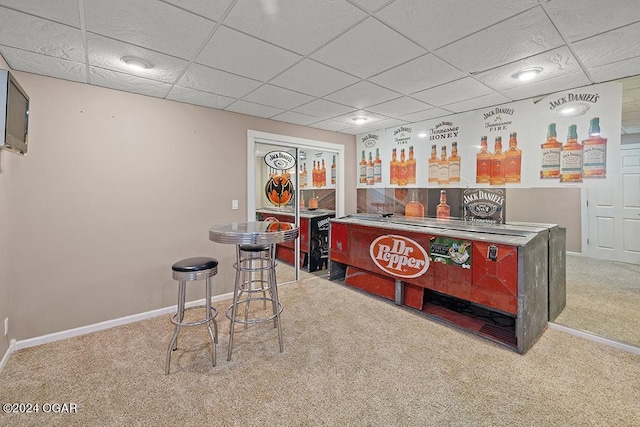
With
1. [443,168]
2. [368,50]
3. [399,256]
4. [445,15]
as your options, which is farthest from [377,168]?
[445,15]

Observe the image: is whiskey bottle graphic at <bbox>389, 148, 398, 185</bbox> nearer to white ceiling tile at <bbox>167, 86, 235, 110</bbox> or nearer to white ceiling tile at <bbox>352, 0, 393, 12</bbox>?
white ceiling tile at <bbox>167, 86, 235, 110</bbox>

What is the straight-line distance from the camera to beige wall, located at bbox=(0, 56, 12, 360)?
2.26 metres

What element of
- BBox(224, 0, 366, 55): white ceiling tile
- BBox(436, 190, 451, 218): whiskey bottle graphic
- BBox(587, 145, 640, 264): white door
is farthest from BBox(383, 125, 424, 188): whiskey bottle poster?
BBox(587, 145, 640, 264): white door

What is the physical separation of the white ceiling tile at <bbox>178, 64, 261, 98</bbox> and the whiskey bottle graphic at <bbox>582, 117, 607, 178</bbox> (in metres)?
3.20

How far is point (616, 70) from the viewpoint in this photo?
2.42 metres

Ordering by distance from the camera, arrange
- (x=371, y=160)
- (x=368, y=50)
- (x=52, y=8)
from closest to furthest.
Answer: (x=52, y=8) → (x=368, y=50) → (x=371, y=160)

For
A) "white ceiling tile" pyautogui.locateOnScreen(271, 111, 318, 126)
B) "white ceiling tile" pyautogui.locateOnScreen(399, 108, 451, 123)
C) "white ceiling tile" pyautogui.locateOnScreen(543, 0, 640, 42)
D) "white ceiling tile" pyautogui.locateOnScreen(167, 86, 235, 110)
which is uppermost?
"white ceiling tile" pyautogui.locateOnScreen(271, 111, 318, 126)

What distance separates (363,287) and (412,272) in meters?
0.89

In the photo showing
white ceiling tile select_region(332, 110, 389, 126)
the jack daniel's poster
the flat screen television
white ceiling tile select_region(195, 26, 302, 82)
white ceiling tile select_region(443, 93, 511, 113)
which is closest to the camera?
the flat screen television

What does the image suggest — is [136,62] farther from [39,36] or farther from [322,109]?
[322,109]

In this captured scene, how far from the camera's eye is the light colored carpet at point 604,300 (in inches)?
109

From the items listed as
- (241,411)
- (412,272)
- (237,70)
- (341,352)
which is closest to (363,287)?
(412,272)

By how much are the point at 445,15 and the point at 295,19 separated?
0.89 metres

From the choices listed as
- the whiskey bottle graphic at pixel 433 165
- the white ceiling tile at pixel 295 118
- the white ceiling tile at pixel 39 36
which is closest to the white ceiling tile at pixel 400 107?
the whiskey bottle graphic at pixel 433 165
